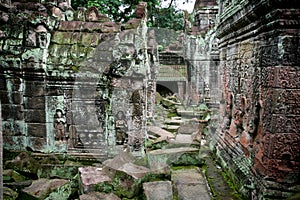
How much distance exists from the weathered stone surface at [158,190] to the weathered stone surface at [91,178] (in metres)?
0.58

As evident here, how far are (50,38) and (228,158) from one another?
3887mm

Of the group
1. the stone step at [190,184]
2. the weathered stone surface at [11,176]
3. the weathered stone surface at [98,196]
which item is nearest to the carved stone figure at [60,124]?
the weathered stone surface at [11,176]

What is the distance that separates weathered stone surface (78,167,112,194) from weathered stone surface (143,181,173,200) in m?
0.58

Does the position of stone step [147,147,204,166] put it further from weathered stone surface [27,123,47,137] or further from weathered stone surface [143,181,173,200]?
weathered stone surface [27,123,47,137]

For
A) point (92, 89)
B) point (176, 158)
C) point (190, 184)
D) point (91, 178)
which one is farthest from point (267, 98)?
point (92, 89)

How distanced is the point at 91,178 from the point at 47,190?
2.39 feet

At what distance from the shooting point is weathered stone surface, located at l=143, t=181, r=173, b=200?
154 inches

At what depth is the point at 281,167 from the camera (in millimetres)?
3328

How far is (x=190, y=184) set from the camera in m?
4.45

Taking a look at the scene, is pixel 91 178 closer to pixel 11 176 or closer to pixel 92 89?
pixel 11 176

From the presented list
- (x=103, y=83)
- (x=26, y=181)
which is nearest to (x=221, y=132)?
(x=103, y=83)

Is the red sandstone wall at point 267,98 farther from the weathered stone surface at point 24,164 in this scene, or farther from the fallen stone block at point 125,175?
the weathered stone surface at point 24,164

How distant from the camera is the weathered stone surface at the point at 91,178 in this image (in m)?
4.09

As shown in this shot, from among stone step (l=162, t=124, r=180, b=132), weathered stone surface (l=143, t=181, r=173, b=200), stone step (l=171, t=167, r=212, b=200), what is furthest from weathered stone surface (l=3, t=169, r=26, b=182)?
stone step (l=162, t=124, r=180, b=132)
